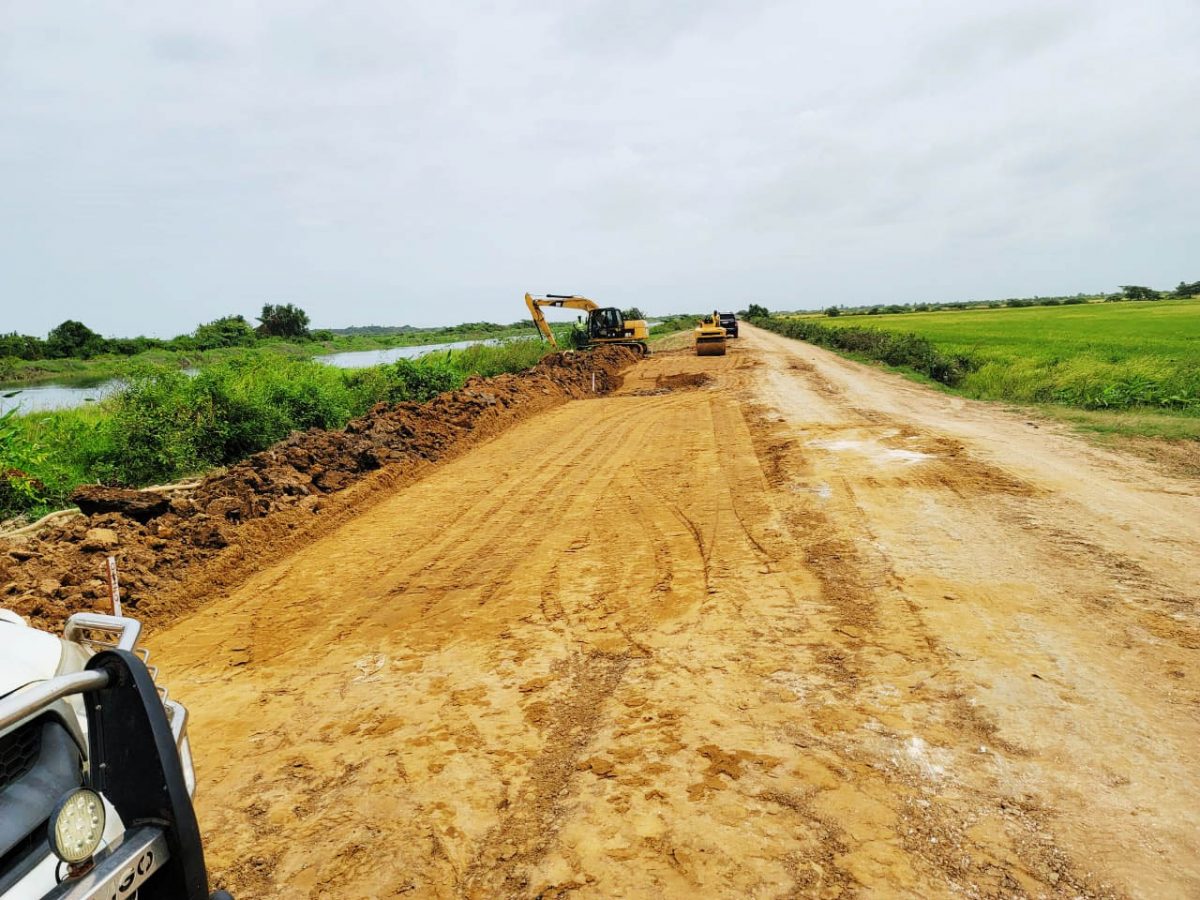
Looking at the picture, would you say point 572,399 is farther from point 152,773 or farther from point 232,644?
point 152,773

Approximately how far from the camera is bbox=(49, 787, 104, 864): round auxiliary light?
1676 mm


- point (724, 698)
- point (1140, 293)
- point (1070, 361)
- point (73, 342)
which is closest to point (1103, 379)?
point (1070, 361)

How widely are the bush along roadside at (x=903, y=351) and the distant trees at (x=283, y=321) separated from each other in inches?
Result: 2102

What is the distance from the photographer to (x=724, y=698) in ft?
13.5

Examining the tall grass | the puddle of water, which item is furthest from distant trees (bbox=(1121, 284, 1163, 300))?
the puddle of water

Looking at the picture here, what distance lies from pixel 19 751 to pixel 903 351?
29994 mm

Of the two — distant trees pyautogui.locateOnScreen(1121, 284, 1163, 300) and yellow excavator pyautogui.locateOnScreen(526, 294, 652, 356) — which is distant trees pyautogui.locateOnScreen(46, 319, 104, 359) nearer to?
yellow excavator pyautogui.locateOnScreen(526, 294, 652, 356)

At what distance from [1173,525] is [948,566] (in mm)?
2779

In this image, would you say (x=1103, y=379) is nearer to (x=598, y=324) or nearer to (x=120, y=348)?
(x=598, y=324)

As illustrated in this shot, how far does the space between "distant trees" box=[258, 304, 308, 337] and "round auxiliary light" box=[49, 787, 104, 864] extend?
73947 mm

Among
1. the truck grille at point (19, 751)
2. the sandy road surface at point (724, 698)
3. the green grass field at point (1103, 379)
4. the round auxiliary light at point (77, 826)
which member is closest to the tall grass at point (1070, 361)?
the green grass field at point (1103, 379)

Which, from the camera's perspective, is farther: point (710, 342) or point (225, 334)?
point (225, 334)

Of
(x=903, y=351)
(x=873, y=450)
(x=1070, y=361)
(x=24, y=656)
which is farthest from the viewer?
(x=903, y=351)

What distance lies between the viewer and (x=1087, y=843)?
9.40ft
